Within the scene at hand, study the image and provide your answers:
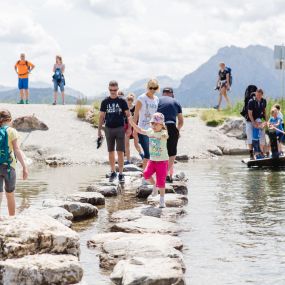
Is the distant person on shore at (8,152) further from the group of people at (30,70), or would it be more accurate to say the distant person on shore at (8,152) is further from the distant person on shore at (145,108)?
the group of people at (30,70)

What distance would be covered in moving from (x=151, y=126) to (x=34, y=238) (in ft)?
12.5

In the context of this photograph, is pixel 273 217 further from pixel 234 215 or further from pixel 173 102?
pixel 173 102

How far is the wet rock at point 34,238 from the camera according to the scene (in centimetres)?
604

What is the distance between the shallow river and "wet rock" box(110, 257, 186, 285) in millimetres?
192

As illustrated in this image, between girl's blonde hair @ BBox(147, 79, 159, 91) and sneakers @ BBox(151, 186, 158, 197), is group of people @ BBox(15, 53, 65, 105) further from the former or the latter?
sneakers @ BBox(151, 186, 158, 197)

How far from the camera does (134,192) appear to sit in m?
11.4

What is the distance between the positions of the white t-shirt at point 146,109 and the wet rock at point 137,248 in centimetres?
423

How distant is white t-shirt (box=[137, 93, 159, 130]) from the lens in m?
10.8

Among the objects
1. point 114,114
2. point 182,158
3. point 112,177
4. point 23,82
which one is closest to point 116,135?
point 114,114

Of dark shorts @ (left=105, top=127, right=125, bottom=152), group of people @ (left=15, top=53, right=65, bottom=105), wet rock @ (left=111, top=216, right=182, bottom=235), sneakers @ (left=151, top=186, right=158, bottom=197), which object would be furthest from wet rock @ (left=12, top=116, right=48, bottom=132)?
A: wet rock @ (left=111, top=216, right=182, bottom=235)

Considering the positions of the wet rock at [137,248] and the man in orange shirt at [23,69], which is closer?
the wet rock at [137,248]

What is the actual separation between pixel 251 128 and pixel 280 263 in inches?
414

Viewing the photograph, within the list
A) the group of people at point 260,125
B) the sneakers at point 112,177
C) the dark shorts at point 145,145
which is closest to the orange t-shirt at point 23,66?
the group of people at point 260,125

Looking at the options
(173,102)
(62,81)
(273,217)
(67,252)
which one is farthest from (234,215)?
(62,81)
